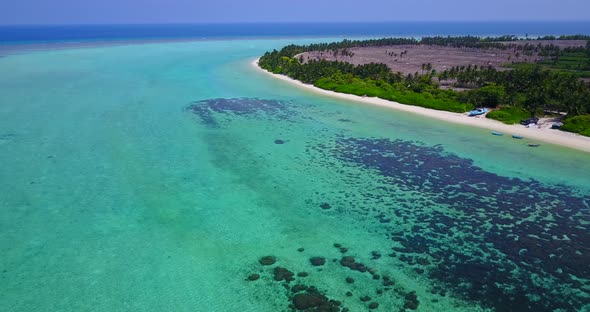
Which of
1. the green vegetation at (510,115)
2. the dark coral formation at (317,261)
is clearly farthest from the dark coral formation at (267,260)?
the green vegetation at (510,115)

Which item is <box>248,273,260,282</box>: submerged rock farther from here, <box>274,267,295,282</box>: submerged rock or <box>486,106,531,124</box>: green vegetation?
<box>486,106,531,124</box>: green vegetation

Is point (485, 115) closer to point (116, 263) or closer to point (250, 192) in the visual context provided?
point (250, 192)

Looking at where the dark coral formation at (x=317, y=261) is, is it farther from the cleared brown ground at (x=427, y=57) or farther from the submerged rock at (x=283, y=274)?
the cleared brown ground at (x=427, y=57)

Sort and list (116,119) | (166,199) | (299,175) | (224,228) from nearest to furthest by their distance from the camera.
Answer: (224,228)
(166,199)
(299,175)
(116,119)

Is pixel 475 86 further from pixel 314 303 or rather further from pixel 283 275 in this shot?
pixel 314 303

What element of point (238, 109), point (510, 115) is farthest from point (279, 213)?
point (510, 115)

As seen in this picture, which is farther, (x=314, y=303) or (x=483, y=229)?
(x=483, y=229)

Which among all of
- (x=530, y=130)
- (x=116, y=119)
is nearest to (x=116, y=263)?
(x=116, y=119)
